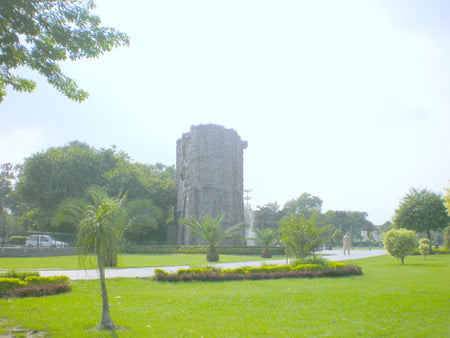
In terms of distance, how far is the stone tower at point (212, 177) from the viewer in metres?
44.1

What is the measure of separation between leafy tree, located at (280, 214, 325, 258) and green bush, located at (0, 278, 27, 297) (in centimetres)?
1054

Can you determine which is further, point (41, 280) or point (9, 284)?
point (41, 280)

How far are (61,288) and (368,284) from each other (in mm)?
Result: 8875

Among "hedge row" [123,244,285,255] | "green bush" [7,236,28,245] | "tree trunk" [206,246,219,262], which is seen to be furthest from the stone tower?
"green bush" [7,236,28,245]

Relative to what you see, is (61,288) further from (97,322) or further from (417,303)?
(417,303)

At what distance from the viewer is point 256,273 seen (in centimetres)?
1346

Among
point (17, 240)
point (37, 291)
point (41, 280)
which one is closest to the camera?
point (37, 291)

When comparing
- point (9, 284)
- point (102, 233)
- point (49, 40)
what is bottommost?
point (9, 284)

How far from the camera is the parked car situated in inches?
1107

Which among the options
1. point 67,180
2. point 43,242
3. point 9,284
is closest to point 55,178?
point 67,180

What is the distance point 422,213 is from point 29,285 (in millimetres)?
33671

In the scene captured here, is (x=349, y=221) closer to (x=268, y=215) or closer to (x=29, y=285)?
(x=268, y=215)

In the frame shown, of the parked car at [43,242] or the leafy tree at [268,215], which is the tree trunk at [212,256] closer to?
the parked car at [43,242]

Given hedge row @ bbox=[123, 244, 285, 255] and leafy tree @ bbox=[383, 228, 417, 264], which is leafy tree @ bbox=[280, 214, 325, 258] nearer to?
leafy tree @ bbox=[383, 228, 417, 264]
